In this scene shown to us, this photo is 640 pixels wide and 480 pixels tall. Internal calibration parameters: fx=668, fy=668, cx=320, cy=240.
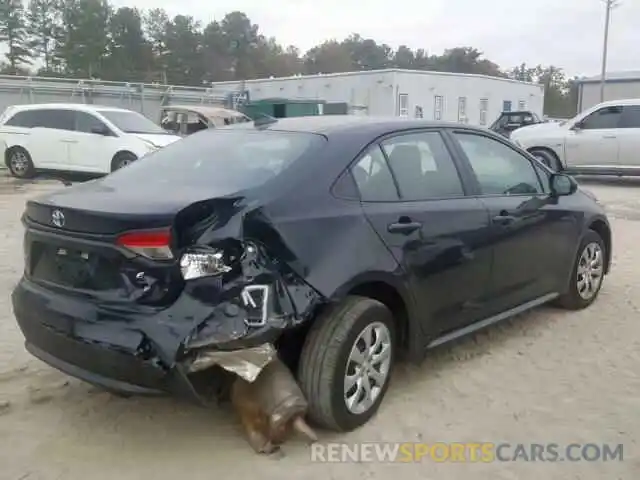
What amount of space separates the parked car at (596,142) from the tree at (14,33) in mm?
62639

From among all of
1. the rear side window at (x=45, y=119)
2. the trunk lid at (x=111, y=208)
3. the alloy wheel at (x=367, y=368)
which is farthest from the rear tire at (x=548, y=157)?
the trunk lid at (x=111, y=208)

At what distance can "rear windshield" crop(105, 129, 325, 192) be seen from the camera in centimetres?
338

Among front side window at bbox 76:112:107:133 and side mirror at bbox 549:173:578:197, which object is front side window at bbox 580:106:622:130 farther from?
side mirror at bbox 549:173:578:197

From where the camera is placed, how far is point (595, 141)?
1471cm

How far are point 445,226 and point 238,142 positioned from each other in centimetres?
129

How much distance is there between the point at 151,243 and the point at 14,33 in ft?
240

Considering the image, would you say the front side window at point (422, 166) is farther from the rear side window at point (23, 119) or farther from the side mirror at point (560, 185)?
the rear side window at point (23, 119)

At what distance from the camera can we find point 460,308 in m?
3.97

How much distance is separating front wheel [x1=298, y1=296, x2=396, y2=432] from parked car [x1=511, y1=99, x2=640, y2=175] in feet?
41.6

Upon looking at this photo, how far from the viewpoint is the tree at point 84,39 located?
214 ft

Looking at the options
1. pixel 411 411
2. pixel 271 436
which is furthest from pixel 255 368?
pixel 411 411

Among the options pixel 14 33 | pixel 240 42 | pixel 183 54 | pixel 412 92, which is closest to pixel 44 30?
pixel 14 33

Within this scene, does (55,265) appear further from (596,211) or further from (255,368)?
(596,211)

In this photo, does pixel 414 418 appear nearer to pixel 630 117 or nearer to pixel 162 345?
pixel 162 345
